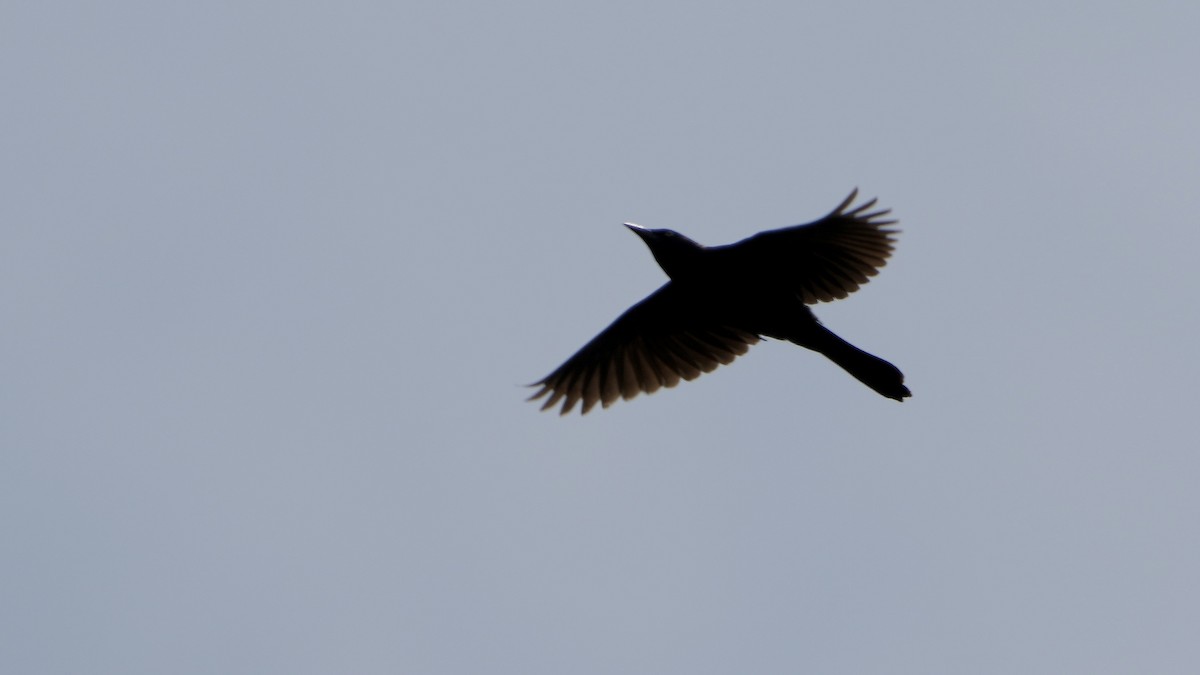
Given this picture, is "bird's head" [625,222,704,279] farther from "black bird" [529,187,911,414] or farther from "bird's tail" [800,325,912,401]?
"bird's tail" [800,325,912,401]

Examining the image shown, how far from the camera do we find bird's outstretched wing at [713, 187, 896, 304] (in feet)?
28.8

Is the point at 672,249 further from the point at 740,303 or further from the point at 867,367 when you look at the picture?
the point at 867,367

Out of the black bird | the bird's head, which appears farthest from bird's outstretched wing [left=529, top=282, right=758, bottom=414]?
the bird's head

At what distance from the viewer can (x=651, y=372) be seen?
9891 mm

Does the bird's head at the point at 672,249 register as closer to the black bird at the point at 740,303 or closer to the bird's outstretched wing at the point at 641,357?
the black bird at the point at 740,303

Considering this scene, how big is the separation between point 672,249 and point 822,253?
984 mm

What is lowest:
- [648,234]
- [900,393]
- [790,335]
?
[900,393]

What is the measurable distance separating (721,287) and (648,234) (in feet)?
1.89

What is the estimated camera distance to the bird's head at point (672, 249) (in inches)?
346

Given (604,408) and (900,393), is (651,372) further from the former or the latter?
(900,393)

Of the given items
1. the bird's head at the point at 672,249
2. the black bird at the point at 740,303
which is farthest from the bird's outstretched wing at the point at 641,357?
the bird's head at the point at 672,249

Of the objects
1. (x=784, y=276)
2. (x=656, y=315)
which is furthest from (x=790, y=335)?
(x=656, y=315)

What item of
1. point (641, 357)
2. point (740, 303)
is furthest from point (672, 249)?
point (641, 357)

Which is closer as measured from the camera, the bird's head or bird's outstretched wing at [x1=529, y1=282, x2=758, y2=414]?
the bird's head
